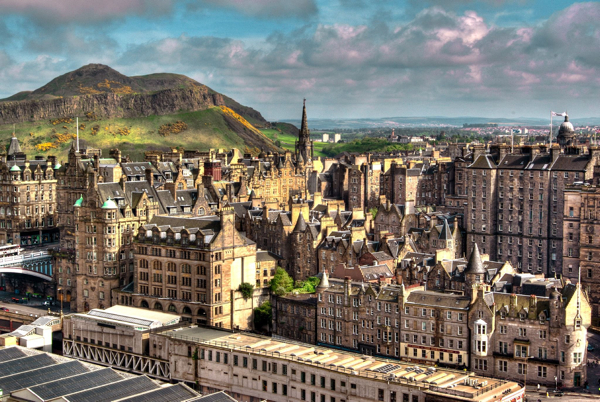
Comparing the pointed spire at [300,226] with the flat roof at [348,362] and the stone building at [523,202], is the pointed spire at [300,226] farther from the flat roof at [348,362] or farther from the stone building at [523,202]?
the stone building at [523,202]

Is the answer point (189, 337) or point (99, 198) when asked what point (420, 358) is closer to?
point (189, 337)

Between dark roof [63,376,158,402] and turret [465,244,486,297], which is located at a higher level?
turret [465,244,486,297]

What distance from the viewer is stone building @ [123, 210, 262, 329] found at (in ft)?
436

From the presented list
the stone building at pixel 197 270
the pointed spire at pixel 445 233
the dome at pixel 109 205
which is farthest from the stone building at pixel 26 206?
the pointed spire at pixel 445 233

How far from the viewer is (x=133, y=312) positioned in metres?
133

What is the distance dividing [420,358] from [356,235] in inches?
1311

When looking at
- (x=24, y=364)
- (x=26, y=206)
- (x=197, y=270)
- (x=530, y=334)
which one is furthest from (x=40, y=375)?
(x=26, y=206)

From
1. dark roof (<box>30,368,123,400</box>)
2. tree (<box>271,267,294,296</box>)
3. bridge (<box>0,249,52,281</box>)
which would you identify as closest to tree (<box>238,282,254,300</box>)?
tree (<box>271,267,294,296</box>)

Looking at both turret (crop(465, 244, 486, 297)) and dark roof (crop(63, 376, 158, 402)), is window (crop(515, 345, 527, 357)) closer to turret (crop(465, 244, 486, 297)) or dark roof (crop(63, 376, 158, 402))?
turret (crop(465, 244, 486, 297))

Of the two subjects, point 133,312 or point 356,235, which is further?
point 356,235

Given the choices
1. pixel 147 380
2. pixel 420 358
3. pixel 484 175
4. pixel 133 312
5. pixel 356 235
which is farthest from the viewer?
pixel 484 175

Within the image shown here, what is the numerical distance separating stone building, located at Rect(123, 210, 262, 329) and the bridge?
31.4m

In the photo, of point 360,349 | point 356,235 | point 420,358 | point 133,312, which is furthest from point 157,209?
point 420,358

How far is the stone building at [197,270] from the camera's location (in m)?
133
